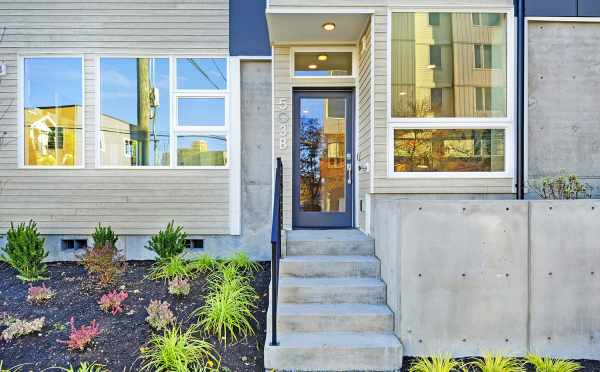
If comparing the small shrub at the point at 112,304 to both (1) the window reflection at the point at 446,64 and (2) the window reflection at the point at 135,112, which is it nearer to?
(2) the window reflection at the point at 135,112

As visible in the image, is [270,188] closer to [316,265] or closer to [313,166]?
[313,166]

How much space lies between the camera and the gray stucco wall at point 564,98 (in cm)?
471

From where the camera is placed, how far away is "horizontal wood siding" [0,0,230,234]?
533cm

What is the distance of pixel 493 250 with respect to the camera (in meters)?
3.28

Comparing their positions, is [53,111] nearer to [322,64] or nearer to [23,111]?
[23,111]

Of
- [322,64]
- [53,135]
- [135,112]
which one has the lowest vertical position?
[53,135]

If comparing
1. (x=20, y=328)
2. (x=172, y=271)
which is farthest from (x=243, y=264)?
(x=20, y=328)

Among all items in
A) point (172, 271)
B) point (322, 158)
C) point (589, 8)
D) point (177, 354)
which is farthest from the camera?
point (322, 158)

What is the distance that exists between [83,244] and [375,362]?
4.46m

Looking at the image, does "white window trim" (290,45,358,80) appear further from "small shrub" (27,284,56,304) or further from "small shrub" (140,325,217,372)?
"small shrub" (27,284,56,304)

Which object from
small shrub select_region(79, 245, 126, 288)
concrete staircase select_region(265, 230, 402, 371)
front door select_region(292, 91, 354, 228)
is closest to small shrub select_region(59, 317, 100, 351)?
small shrub select_region(79, 245, 126, 288)

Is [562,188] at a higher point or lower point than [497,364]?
higher

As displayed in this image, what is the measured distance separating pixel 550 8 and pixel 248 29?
392cm

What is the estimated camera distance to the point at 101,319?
11.9 ft
